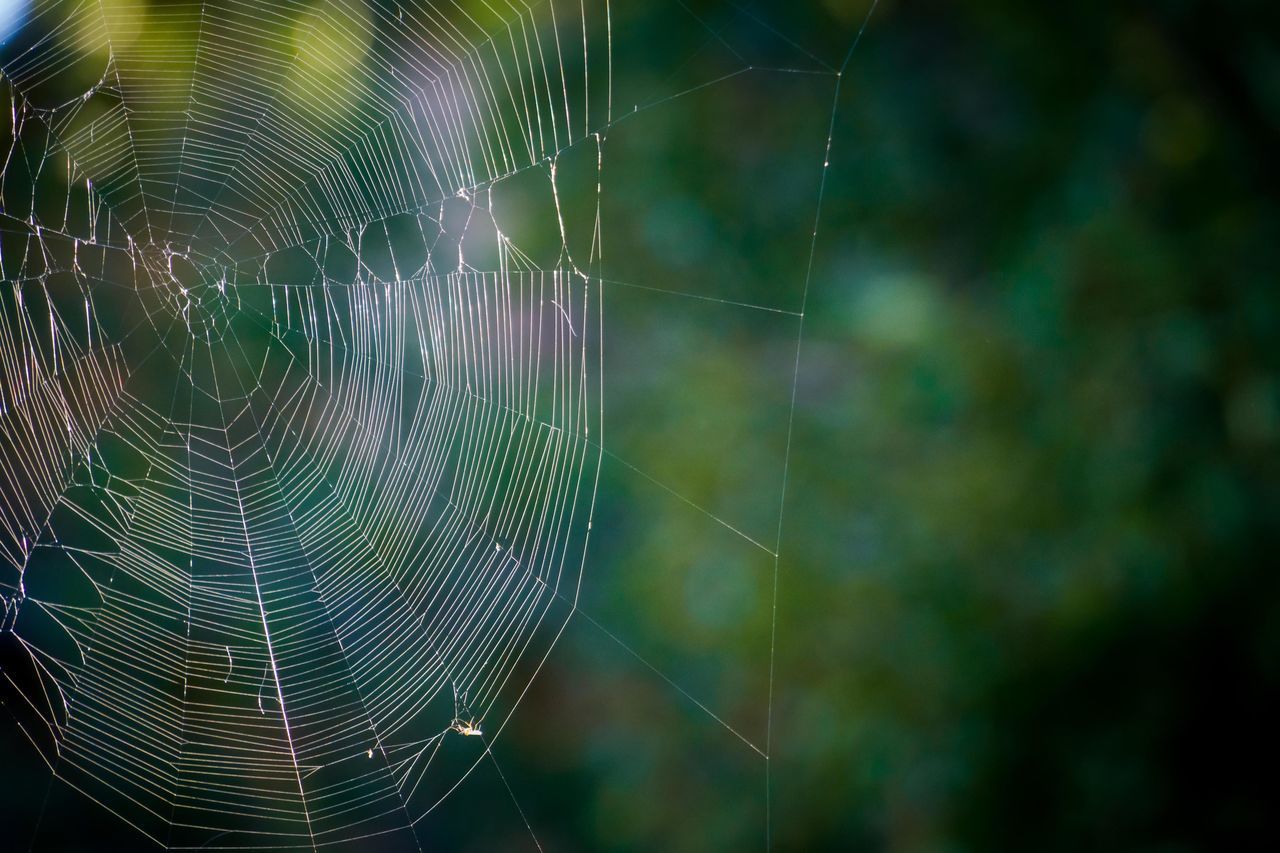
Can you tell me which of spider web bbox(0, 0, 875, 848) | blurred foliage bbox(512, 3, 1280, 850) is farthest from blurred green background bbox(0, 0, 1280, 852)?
spider web bbox(0, 0, 875, 848)

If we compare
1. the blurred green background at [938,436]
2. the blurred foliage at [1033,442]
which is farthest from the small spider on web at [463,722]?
the blurred foliage at [1033,442]

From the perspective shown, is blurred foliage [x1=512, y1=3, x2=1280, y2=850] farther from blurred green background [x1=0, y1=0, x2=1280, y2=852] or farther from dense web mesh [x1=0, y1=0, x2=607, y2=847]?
dense web mesh [x1=0, y1=0, x2=607, y2=847]

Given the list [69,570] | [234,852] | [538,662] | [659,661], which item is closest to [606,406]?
[659,661]

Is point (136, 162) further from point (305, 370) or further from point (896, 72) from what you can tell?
point (896, 72)

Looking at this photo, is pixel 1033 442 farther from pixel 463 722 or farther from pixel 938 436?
pixel 463 722

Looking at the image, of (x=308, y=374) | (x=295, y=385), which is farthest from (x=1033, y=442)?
(x=295, y=385)

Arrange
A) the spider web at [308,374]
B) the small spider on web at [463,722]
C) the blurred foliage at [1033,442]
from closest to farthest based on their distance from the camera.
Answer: the blurred foliage at [1033,442] → the small spider on web at [463,722] → the spider web at [308,374]

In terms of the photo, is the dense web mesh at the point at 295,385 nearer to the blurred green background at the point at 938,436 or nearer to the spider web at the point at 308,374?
the spider web at the point at 308,374
